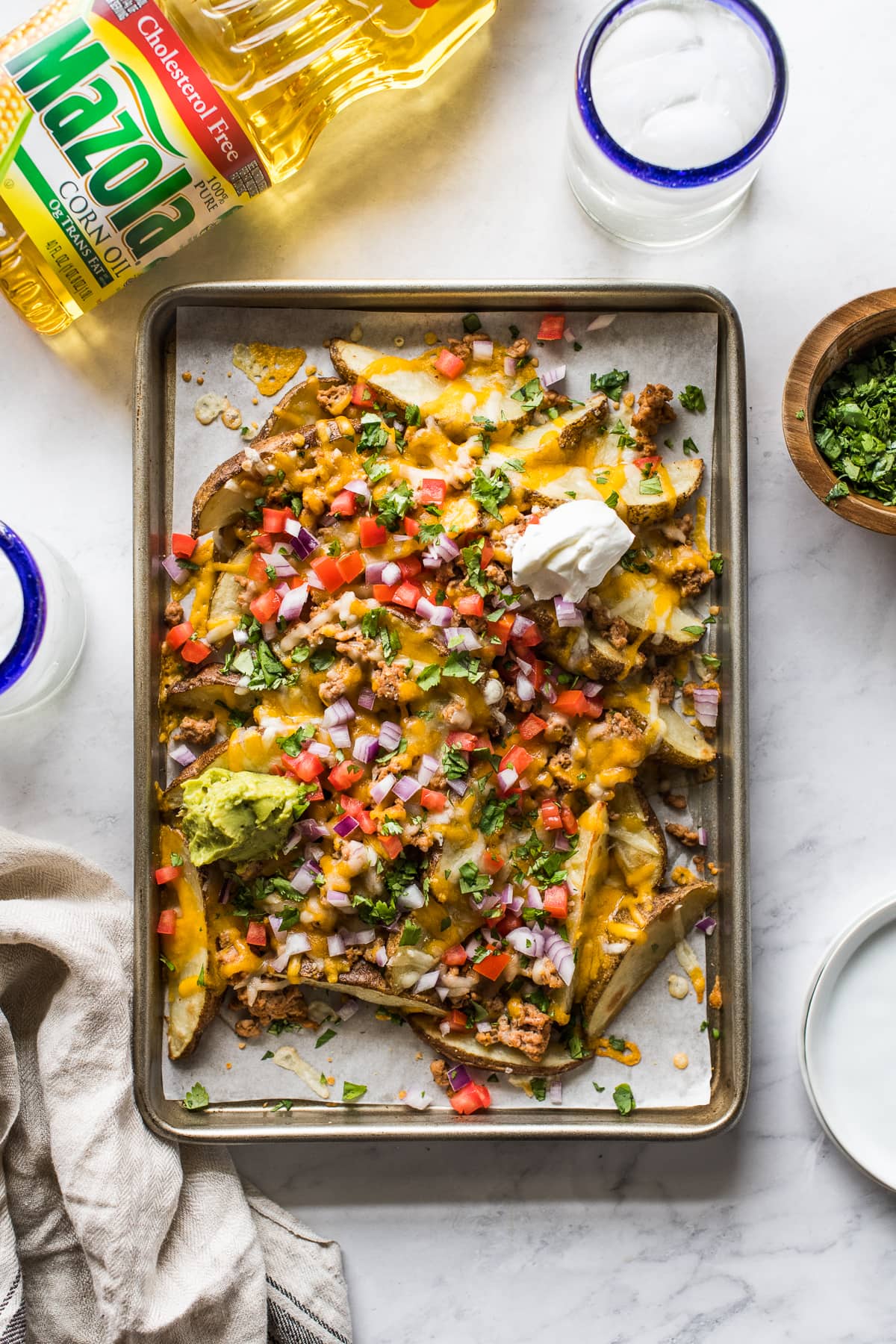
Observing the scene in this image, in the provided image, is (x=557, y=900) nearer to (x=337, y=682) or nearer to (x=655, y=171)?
(x=337, y=682)

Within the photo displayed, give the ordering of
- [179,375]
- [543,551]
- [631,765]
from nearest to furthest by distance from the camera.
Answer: [543,551], [631,765], [179,375]

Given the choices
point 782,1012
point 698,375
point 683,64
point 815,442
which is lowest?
point 782,1012

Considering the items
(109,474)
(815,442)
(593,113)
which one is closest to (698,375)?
(815,442)

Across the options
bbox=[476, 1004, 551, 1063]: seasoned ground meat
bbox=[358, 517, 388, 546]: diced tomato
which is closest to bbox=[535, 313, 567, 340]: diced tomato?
bbox=[358, 517, 388, 546]: diced tomato

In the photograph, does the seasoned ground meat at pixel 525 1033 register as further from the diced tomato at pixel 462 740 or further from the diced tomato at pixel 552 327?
the diced tomato at pixel 552 327

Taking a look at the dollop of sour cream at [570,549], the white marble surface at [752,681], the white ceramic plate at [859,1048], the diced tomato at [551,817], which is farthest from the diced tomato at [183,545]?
the white ceramic plate at [859,1048]

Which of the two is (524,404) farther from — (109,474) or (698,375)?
Result: (109,474)

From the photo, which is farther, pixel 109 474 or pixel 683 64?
Result: pixel 109 474

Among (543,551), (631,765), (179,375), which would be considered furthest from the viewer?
(179,375)
